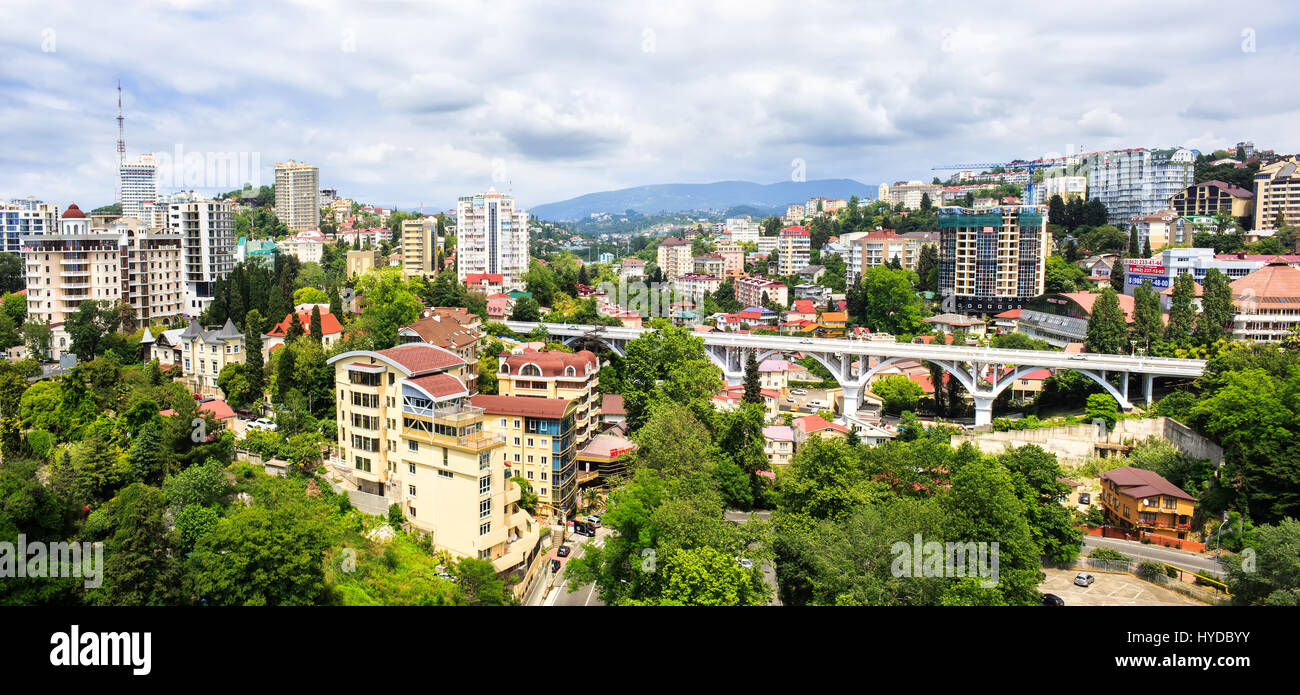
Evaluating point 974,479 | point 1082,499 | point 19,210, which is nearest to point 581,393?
point 974,479

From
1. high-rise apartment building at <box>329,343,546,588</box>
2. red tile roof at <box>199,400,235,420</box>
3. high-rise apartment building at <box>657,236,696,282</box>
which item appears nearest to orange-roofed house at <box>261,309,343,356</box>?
red tile roof at <box>199,400,235,420</box>

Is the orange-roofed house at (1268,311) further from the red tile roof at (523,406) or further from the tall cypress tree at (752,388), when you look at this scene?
the red tile roof at (523,406)

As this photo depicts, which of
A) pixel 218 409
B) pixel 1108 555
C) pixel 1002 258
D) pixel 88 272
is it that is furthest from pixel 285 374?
pixel 1002 258

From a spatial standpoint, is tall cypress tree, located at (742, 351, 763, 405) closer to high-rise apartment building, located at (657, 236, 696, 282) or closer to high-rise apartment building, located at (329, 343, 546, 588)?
high-rise apartment building, located at (329, 343, 546, 588)

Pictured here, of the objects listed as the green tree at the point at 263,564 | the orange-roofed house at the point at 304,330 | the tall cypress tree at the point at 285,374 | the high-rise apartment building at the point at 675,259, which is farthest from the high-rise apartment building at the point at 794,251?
the green tree at the point at 263,564

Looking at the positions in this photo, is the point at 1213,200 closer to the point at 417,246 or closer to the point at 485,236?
the point at 485,236
